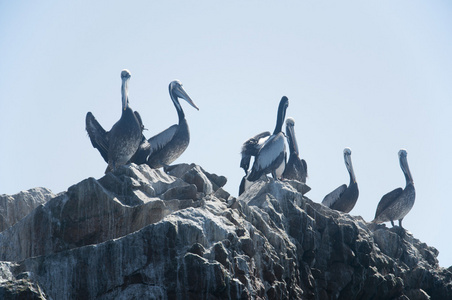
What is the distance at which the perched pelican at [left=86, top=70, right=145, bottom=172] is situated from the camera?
1972cm

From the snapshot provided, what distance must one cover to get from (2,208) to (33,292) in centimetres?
685

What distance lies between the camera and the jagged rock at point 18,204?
19219 mm

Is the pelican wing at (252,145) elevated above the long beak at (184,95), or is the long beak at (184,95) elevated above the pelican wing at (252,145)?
the long beak at (184,95)

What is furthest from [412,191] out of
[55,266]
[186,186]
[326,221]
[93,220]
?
[55,266]

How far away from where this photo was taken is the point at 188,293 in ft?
45.4

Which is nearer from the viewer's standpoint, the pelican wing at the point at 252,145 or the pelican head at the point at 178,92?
the pelican wing at the point at 252,145

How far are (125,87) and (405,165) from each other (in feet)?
31.9

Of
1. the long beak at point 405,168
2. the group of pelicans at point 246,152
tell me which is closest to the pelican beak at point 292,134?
the group of pelicans at point 246,152

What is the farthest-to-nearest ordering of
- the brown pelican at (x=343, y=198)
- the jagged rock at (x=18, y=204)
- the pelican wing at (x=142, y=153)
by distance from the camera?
the brown pelican at (x=343, y=198) → the pelican wing at (x=142, y=153) → the jagged rock at (x=18, y=204)

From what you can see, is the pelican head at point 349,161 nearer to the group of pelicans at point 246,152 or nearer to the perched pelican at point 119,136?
the group of pelicans at point 246,152

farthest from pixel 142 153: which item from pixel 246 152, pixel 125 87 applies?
pixel 246 152

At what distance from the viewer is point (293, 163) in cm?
2498

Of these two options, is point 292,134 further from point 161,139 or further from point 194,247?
point 194,247

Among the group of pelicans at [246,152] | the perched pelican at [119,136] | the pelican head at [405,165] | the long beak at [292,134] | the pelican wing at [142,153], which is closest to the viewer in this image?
the perched pelican at [119,136]
